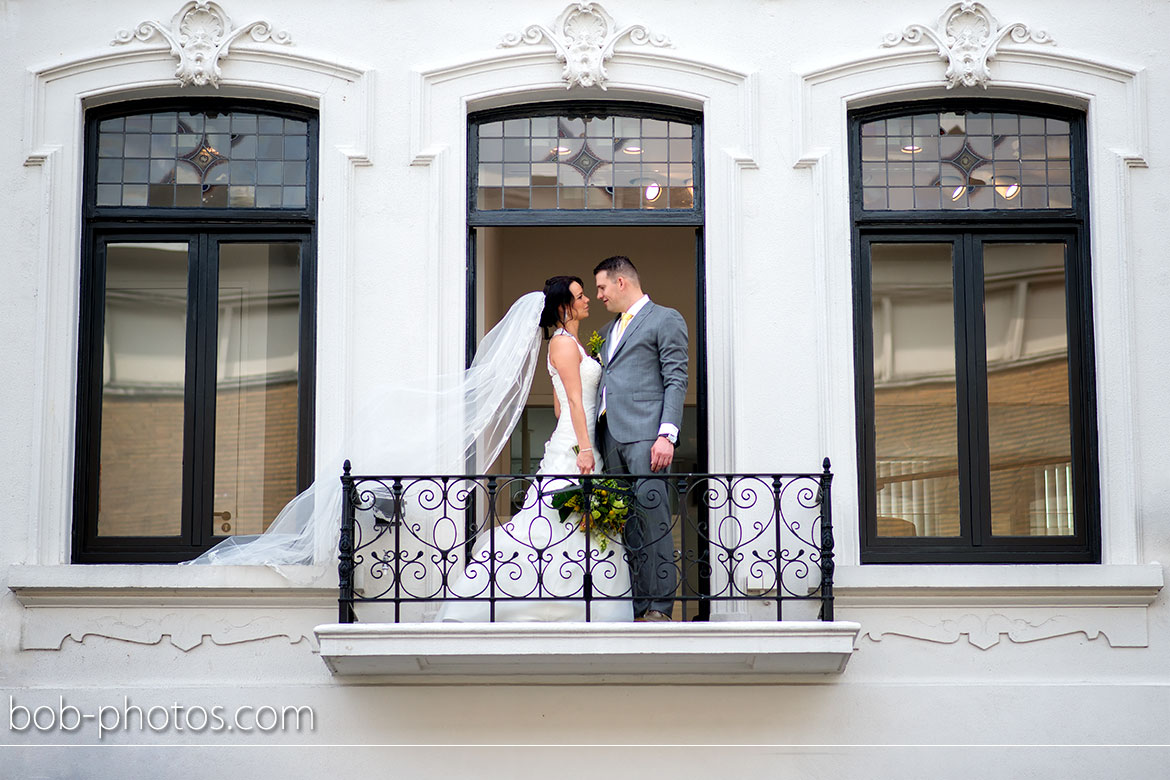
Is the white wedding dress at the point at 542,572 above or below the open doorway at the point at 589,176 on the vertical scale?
below

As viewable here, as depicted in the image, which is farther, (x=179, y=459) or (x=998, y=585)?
(x=179, y=459)

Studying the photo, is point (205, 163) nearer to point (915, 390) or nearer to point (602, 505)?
point (602, 505)

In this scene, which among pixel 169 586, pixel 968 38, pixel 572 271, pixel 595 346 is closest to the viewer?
pixel 169 586

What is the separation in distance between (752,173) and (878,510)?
2.23 m

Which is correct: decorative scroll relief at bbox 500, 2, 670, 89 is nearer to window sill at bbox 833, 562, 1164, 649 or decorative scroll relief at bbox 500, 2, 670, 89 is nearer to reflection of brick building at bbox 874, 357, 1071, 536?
reflection of brick building at bbox 874, 357, 1071, 536

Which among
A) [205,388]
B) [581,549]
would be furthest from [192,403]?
[581,549]

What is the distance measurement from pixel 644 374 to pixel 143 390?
10.5 feet

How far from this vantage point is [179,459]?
9445 mm

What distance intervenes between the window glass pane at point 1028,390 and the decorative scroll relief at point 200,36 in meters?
4.81

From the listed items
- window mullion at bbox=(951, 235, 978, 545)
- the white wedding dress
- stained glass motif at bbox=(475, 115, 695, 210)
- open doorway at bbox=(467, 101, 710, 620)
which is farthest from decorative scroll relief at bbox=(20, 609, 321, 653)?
window mullion at bbox=(951, 235, 978, 545)

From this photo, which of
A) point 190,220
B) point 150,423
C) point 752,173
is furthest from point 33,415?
point 752,173

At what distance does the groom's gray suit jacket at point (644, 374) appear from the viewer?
8867 millimetres

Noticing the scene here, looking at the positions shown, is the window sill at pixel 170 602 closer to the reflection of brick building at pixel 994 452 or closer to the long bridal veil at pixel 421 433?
the long bridal veil at pixel 421 433

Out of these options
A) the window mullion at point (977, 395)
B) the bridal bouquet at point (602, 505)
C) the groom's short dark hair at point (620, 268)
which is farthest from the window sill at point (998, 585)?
the groom's short dark hair at point (620, 268)
